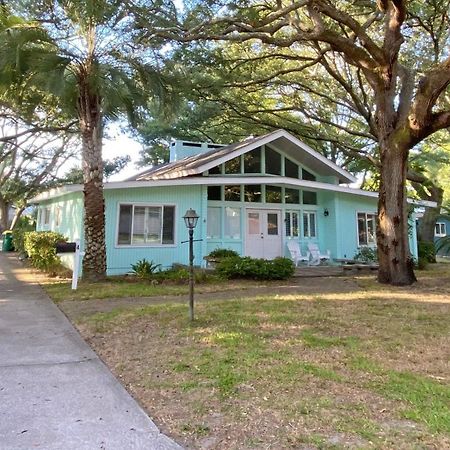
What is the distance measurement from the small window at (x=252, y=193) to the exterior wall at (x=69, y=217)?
19.6 feet

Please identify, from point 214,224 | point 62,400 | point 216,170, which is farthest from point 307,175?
point 62,400

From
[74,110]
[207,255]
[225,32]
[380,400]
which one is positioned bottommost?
[380,400]

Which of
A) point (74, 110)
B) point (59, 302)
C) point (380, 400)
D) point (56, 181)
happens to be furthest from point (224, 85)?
point (56, 181)

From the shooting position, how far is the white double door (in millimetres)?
15727

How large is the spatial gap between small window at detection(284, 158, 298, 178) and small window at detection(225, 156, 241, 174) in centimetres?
224

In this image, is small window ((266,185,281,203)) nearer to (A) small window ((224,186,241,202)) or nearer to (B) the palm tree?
(A) small window ((224,186,241,202))

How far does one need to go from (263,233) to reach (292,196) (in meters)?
2.15

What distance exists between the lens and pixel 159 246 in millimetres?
13719

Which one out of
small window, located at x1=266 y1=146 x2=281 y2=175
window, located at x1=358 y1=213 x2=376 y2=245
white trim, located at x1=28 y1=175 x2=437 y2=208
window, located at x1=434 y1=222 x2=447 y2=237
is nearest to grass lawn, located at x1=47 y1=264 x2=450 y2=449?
white trim, located at x1=28 y1=175 x2=437 y2=208

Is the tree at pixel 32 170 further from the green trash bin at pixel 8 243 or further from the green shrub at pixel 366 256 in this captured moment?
the green shrub at pixel 366 256

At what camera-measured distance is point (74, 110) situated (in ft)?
39.7

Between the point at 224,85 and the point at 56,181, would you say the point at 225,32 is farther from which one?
the point at 56,181

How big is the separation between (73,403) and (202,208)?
10.8 metres

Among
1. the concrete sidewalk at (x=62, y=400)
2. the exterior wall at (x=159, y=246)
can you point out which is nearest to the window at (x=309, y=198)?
the exterior wall at (x=159, y=246)
